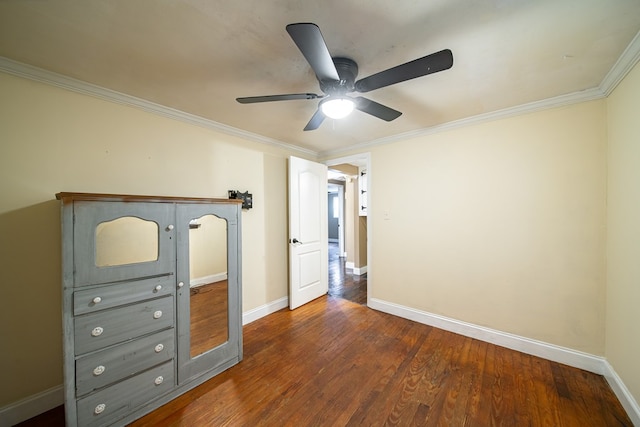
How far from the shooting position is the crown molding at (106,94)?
1.48m

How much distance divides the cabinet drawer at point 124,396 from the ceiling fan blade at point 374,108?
2301mm

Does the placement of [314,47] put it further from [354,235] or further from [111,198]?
[354,235]

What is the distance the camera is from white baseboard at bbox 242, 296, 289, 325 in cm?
273

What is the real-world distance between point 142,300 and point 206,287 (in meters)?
0.45

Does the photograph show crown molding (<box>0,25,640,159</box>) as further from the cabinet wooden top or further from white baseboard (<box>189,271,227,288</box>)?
white baseboard (<box>189,271,227,288</box>)

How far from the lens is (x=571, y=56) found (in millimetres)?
1440

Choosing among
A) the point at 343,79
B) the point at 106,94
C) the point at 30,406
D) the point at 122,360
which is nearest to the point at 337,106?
the point at 343,79

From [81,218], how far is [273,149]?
2.10 meters

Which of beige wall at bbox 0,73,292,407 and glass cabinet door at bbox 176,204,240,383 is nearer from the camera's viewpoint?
beige wall at bbox 0,73,292,407

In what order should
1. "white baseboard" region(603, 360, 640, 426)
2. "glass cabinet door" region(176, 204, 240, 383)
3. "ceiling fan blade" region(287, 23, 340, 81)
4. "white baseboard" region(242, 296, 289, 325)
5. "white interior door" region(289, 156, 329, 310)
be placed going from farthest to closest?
"white interior door" region(289, 156, 329, 310)
"white baseboard" region(242, 296, 289, 325)
"glass cabinet door" region(176, 204, 240, 383)
"white baseboard" region(603, 360, 640, 426)
"ceiling fan blade" region(287, 23, 340, 81)

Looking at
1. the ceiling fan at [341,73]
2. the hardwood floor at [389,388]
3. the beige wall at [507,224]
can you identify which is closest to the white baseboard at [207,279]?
the hardwood floor at [389,388]

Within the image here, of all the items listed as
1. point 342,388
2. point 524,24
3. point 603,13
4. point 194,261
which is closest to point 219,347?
point 194,261

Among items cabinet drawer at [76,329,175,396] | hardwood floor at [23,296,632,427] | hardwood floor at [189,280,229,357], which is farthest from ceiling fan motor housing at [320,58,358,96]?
hardwood floor at [23,296,632,427]

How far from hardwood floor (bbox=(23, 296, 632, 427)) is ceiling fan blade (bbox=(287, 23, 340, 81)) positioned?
212 cm
